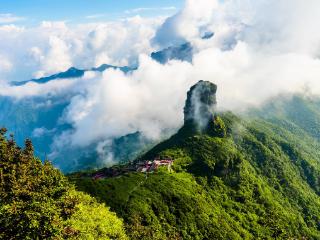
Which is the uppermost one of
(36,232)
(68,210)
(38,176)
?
(38,176)

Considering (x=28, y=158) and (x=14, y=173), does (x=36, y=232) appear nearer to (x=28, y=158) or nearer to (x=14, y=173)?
(x=14, y=173)

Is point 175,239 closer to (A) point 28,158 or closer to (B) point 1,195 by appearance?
(A) point 28,158

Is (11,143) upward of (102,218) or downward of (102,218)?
upward

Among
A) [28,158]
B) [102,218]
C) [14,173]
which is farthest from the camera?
[28,158]

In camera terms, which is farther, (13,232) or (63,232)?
(63,232)

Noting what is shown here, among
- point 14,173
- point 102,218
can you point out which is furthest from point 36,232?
point 102,218

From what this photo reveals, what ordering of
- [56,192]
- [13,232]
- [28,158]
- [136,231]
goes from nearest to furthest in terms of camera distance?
[13,232] < [56,192] < [28,158] < [136,231]
